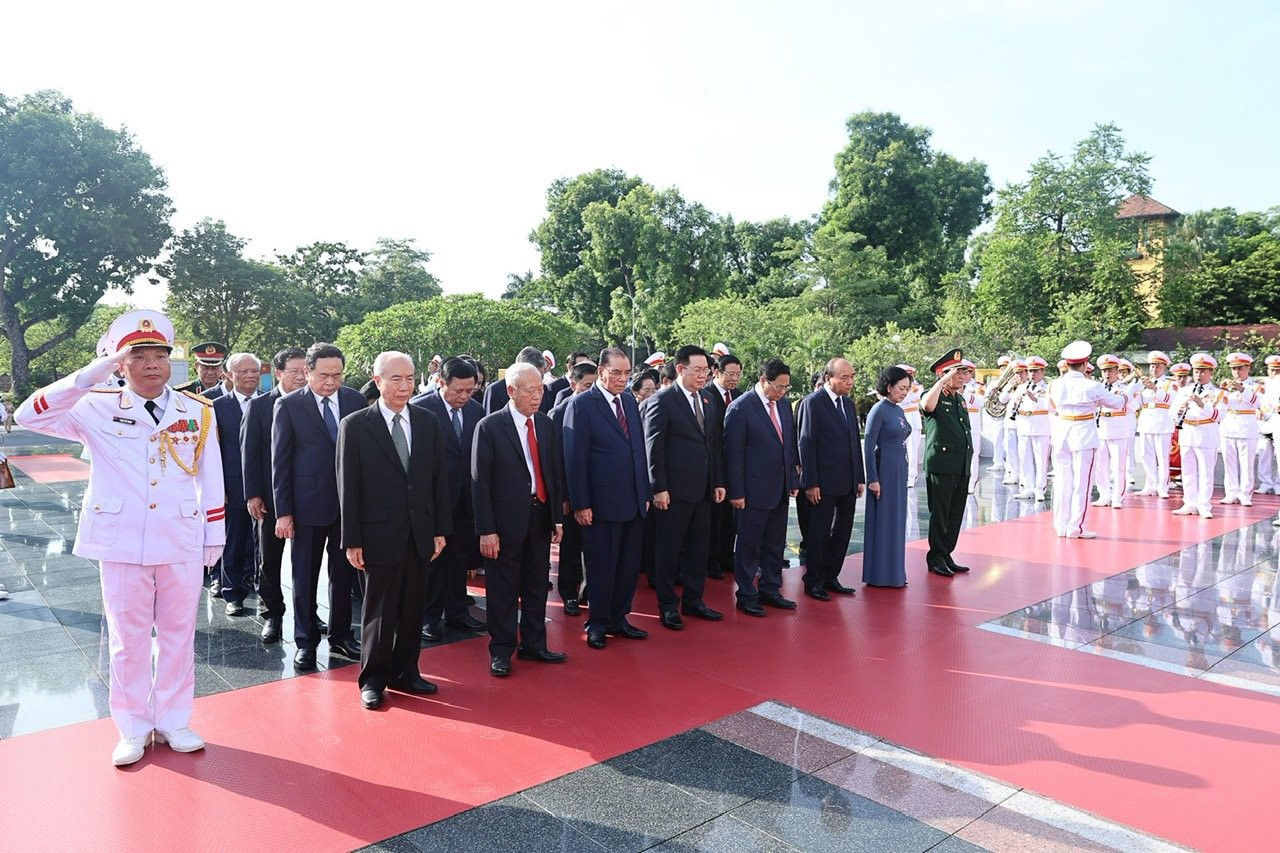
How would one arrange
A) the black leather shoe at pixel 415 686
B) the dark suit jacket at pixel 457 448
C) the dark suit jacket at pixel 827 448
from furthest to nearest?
the dark suit jacket at pixel 827 448
the dark suit jacket at pixel 457 448
the black leather shoe at pixel 415 686

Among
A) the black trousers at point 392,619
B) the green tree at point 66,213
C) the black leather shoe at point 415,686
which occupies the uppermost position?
the green tree at point 66,213

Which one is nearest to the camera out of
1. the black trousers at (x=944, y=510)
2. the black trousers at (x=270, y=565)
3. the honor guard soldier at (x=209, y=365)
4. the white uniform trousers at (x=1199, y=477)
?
the black trousers at (x=270, y=565)

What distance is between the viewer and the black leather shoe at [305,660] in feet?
14.4

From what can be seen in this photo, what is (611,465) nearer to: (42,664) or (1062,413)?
(42,664)

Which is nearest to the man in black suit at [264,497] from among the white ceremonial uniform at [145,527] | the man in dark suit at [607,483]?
the white ceremonial uniform at [145,527]

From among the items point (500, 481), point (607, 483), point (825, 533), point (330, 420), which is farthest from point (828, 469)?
point (330, 420)

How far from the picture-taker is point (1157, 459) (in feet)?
35.5

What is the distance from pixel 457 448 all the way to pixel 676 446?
4.42 ft

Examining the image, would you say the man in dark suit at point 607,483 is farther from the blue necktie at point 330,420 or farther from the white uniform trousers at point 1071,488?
the white uniform trousers at point 1071,488

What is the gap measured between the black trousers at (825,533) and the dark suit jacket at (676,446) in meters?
1.12

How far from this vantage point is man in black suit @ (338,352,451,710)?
12.8 ft

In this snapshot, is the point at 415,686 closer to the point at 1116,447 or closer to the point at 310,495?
the point at 310,495

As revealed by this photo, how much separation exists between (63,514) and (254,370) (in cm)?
492

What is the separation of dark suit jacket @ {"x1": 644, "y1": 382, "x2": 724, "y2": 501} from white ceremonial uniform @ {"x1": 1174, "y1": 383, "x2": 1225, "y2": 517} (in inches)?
285
